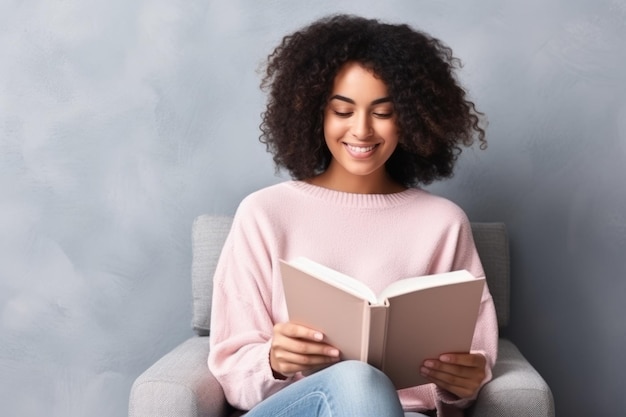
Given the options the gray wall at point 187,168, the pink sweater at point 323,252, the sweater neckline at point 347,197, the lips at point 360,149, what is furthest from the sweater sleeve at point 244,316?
the gray wall at point 187,168

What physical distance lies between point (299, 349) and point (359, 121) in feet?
1.55

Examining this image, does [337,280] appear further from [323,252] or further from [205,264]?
[205,264]

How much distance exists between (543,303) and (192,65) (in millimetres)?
1072

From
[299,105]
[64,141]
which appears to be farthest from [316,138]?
[64,141]

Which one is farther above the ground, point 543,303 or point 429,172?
point 429,172

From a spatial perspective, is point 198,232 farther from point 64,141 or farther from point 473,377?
point 473,377

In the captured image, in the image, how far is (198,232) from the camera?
6.88ft

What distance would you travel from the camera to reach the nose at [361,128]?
1734mm

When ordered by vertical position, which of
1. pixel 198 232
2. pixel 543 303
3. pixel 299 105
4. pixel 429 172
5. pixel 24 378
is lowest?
pixel 24 378

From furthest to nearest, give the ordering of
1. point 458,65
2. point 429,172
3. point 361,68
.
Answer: point 458,65, point 429,172, point 361,68

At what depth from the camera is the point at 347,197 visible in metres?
1.88

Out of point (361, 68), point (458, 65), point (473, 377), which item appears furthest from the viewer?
point (458, 65)

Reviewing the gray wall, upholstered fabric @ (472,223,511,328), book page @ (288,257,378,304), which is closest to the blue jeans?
book page @ (288,257,378,304)

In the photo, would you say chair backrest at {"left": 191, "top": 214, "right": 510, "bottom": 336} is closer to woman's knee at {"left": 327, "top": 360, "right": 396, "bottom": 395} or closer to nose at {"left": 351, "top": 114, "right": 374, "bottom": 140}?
nose at {"left": 351, "top": 114, "right": 374, "bottom": 140}
